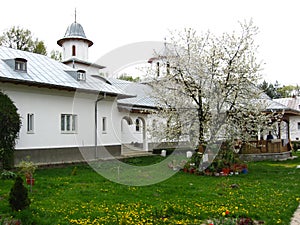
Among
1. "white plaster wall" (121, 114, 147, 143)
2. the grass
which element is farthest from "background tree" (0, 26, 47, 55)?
the grass

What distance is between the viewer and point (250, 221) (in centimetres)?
638

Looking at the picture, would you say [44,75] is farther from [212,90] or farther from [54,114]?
[212,90]

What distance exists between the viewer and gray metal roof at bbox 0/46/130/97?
14258 millimetres

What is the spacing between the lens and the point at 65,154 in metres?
16.4

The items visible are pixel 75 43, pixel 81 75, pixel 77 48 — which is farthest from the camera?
pixel 77 48

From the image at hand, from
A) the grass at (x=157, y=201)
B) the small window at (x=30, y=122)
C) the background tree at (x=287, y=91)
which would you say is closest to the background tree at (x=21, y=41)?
the small window at (x=30, y=122)

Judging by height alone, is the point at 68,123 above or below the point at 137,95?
below

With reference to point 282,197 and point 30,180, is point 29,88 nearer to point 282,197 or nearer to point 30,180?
point 30,180

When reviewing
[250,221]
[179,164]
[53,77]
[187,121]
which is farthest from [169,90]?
[250,221]

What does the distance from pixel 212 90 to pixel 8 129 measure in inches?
329

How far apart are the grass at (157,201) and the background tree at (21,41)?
2515 cm

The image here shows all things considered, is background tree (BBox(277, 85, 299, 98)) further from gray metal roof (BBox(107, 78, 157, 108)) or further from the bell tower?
the bell tower

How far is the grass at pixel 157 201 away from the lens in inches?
261

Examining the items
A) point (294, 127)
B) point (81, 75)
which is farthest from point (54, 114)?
point (294, 127)
